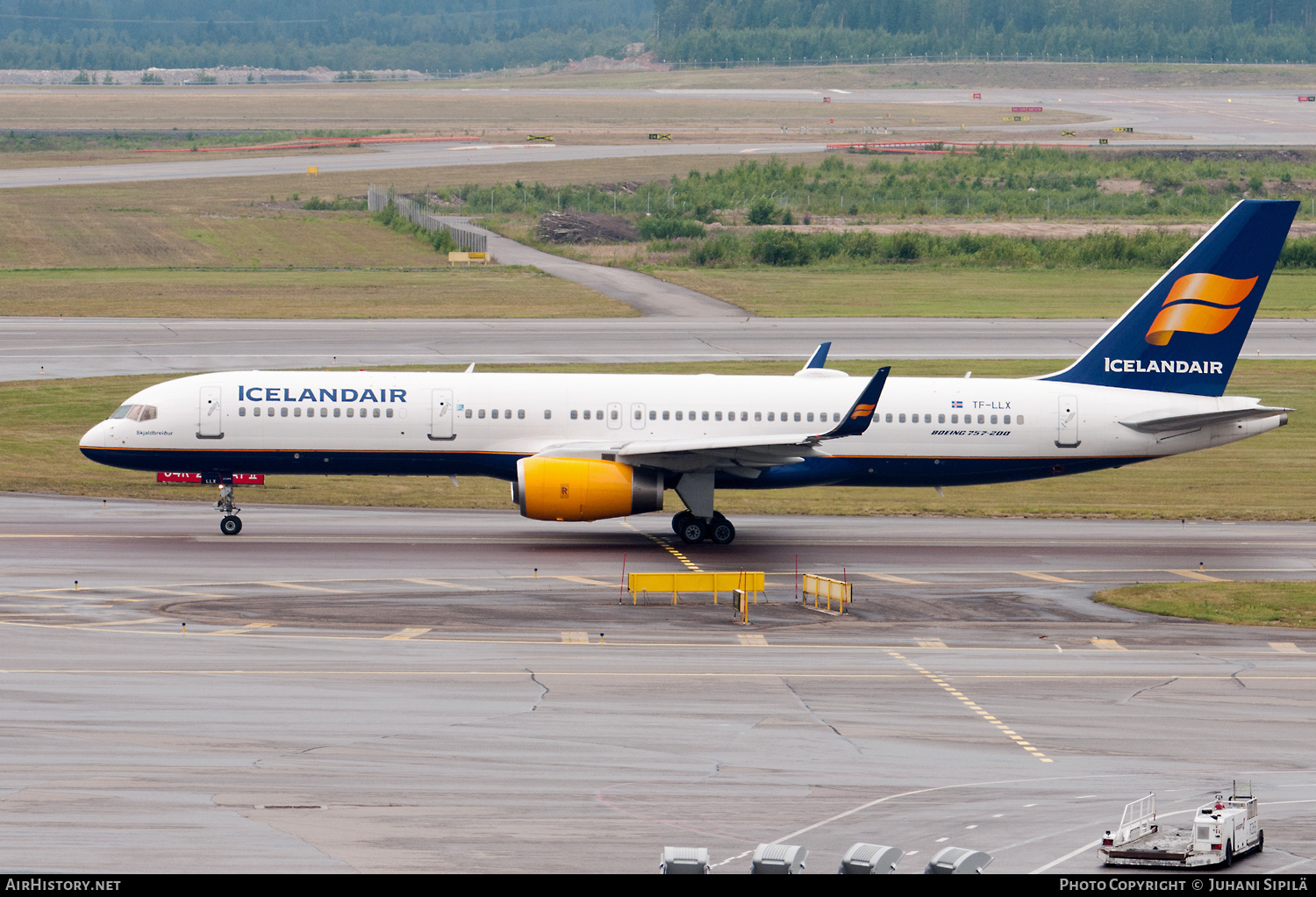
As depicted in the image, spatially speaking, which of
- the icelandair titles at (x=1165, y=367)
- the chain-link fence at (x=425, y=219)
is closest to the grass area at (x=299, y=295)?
the chain-link fence at (x=425, y=219)

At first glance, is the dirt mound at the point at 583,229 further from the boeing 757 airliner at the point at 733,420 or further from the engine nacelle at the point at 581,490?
the engine nacelle at the point at 581,490

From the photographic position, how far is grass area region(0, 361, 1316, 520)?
51.0 meters

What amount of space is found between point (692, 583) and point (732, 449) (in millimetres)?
6057

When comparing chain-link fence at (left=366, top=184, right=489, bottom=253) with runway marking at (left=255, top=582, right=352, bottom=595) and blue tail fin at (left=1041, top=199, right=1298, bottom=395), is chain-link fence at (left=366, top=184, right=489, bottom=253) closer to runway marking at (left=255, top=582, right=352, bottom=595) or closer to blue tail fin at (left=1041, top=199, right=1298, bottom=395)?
blue tail fin at (left=1041, top=199, right=1298, bottom=395)

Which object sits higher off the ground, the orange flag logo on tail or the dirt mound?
the orange flag logo on tail

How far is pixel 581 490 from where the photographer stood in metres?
42.0

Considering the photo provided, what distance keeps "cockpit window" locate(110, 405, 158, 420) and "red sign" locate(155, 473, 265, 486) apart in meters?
2.00

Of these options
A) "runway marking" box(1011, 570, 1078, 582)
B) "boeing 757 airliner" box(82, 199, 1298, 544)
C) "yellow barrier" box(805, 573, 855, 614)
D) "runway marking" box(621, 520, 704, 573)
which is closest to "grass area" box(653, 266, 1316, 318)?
"runway marking" box(621, 520, 704, 573)

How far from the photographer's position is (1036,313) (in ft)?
301

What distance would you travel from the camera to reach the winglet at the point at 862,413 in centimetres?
4091

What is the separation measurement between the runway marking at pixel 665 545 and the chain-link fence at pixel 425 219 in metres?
66.2

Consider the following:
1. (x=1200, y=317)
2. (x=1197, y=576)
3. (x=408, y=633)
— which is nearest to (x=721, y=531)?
(x=1197, y=576)

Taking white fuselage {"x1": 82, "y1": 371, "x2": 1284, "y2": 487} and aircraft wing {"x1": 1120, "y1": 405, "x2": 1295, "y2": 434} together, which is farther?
aircraft wing {"x1": 1120, "y1": 405, "x2": 1295, "y2": 434}

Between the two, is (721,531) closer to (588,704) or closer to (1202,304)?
(1202,304)
